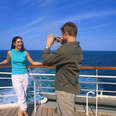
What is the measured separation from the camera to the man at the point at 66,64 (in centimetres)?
104

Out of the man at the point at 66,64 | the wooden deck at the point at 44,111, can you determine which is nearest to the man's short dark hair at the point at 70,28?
the man at the point at 66,64

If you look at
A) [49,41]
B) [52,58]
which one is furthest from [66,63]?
[49,41]

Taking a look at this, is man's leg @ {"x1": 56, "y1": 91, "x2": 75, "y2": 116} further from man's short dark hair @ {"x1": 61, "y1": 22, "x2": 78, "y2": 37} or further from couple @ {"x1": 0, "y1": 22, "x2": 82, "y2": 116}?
man's short dark hair @ {"x1": 61, "y1": 22, "x2": 78, "y2": 37}

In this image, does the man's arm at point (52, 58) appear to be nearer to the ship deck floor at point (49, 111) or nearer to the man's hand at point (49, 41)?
the man's hand at point (49, 41)

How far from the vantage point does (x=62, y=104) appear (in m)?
1.12

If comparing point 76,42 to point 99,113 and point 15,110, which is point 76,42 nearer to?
point 99,113

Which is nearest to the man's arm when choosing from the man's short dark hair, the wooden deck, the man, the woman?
the man

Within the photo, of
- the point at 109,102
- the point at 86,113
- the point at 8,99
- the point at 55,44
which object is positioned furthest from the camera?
the point at 8,99

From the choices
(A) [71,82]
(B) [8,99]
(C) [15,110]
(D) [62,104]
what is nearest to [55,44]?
(A) [71,82]

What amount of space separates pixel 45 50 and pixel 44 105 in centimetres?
182

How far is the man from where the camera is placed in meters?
1.04

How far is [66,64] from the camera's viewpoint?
1.08m

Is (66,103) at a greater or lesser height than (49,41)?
lesser

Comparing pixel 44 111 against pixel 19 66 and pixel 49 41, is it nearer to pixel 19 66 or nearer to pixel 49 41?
pixel 19 66
